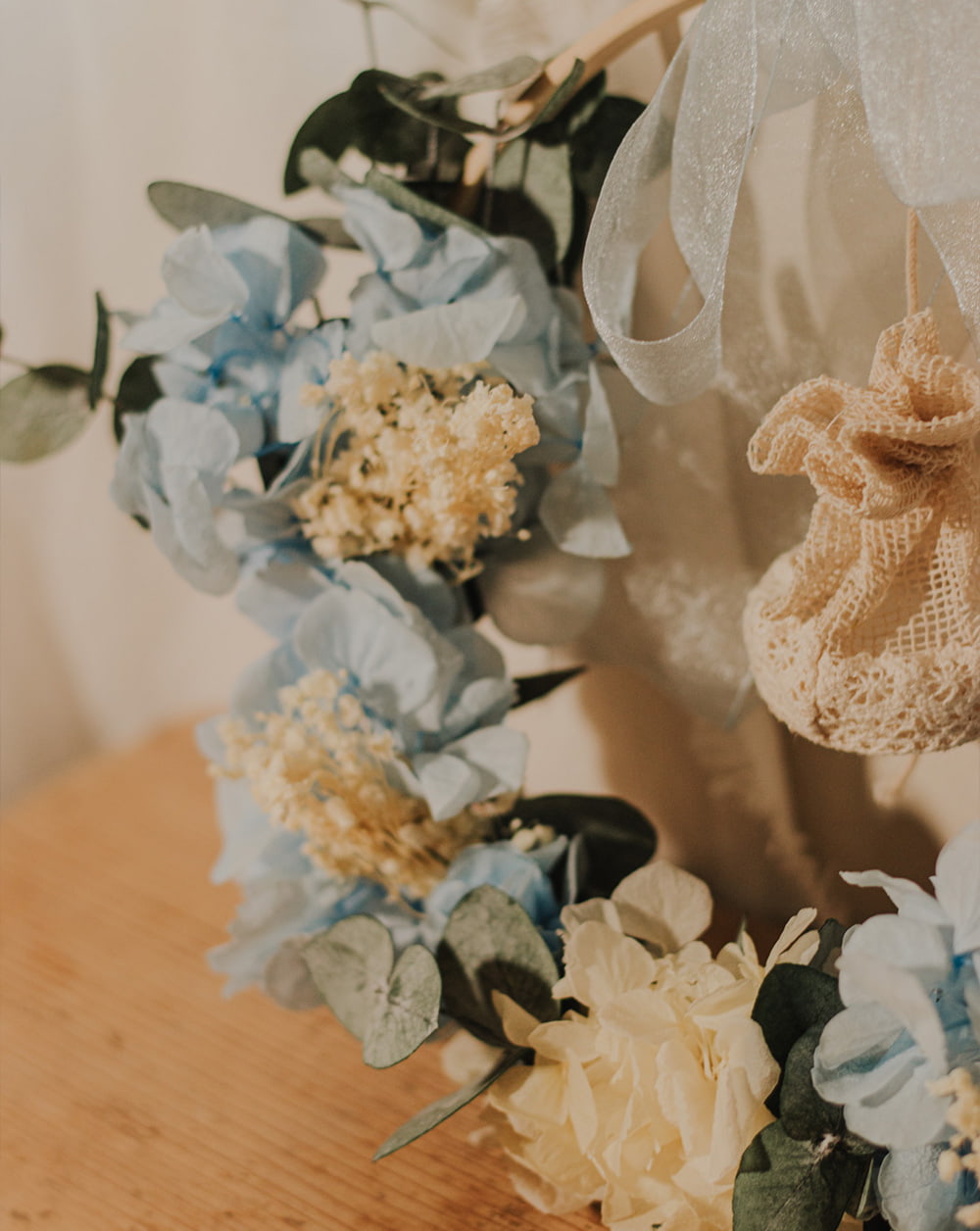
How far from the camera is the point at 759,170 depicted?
49cm

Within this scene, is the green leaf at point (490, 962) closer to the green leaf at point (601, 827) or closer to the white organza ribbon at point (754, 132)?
the green leaf at point (601, 827)

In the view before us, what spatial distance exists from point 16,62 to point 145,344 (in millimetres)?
360

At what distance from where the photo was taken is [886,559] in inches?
15.8

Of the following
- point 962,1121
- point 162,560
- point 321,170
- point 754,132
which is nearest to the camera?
point 962,1121

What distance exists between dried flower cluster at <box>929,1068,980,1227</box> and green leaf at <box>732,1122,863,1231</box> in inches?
1.9

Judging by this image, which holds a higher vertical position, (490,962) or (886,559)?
(886,559)

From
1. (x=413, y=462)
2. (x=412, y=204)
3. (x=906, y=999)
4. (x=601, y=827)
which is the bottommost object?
(x=601, y=827)

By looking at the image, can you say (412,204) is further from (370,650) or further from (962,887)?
(962,887)

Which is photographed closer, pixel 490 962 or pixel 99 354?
pixel 490 962

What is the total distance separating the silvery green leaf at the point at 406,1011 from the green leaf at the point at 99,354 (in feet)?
1.21

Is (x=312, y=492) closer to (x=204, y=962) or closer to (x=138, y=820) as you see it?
(x=204, y=962)

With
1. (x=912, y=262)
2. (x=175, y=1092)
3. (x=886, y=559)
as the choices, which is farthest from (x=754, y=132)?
(x=175, y=1092)

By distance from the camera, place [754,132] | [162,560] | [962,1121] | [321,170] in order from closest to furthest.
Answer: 1. [962,1121]
2. [754,132]
3. [321,170]
4. [162,560]

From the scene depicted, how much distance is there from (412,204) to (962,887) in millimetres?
390
